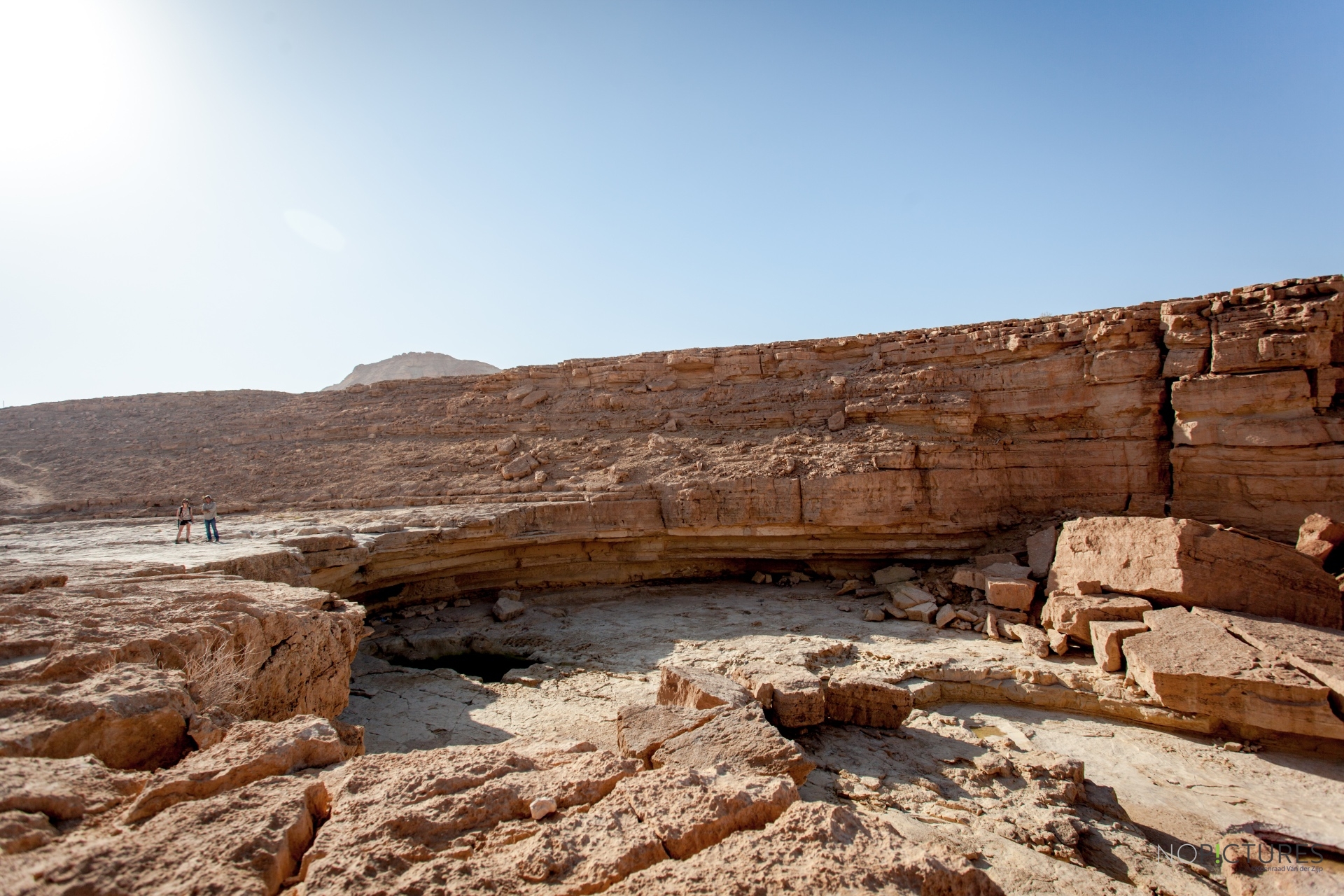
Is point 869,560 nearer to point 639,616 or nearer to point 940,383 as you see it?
point 940,383

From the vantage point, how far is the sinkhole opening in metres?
8.98

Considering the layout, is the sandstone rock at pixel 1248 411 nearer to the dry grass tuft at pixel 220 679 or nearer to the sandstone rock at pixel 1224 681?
the sandstone rock at pixel 1224 681

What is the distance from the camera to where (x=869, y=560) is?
12.1m

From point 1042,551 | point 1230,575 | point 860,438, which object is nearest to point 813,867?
point 1230,575

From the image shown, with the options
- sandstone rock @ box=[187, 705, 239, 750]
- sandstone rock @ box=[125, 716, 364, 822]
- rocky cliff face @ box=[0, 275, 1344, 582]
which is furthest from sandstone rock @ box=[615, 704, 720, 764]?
rocky cliff face @ box=[0, 275, 1344, 582]

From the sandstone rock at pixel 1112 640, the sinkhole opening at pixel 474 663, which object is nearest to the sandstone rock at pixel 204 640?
the sinkhole opening at pixel 474 663

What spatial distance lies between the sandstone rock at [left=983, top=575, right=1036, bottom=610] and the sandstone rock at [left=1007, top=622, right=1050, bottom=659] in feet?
1.43

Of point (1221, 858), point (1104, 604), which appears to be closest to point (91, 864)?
point (1221, 858)

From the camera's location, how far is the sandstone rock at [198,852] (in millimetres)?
2010

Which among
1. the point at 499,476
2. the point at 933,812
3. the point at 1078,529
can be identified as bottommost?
the point at 933,812

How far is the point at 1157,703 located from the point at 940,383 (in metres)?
6.95

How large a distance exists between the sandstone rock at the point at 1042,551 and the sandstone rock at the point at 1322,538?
2832 mm

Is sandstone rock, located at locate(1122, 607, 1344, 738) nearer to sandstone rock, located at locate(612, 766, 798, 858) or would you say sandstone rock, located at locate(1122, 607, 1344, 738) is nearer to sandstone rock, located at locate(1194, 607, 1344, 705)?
sandstone rock, located at locate(1194, 607, 1344, 705)

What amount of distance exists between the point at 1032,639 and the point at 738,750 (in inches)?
225
